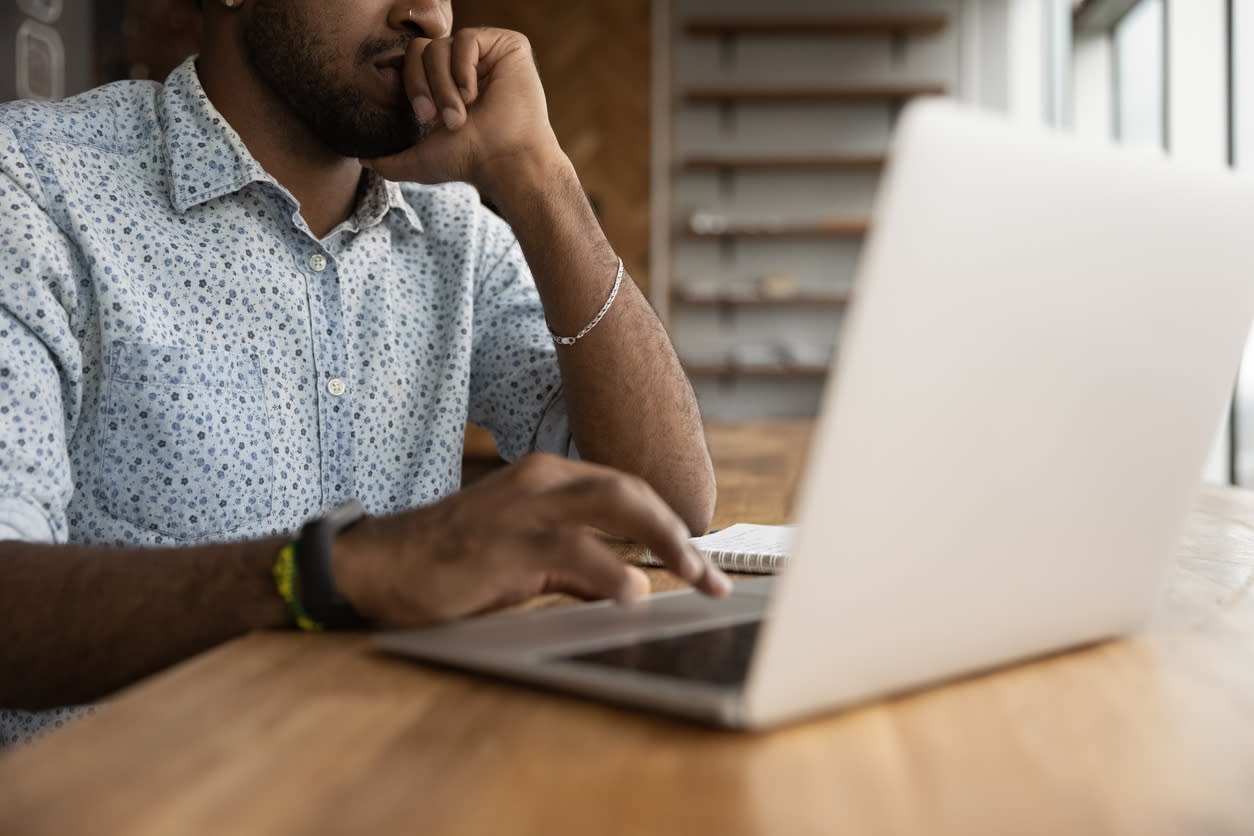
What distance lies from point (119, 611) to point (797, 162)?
594 centimetres

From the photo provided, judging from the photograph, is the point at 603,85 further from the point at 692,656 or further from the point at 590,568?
the point at 692,656

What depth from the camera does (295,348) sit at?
1.18 meters

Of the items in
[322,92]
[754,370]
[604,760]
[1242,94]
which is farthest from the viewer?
[754,370]

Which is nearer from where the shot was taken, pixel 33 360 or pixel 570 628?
pixel 570 628

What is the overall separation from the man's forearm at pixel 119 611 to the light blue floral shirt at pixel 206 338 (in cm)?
14

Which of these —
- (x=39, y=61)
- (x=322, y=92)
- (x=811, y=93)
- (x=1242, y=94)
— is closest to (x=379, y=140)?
(x=322, y=92)

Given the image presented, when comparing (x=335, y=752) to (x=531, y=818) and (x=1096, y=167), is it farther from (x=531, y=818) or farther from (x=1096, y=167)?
(x=1096, y=167)

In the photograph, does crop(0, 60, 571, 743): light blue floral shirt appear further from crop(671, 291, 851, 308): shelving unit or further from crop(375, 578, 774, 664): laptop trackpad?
crop(671, 291, 851, 308): shelving unit

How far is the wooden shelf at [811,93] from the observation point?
6.24 metres

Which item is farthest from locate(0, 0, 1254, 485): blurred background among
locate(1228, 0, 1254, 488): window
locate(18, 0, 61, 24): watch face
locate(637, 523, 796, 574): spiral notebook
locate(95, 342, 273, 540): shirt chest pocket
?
locate(637, 523, 796, 574): spiral notebook

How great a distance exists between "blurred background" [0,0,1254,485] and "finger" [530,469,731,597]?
516 cm

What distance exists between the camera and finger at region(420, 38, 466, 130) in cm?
124

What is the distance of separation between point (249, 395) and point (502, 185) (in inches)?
14.2

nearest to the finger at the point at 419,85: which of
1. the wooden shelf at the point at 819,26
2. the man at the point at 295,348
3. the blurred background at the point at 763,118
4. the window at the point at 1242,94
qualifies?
the man at the point at 295,348
